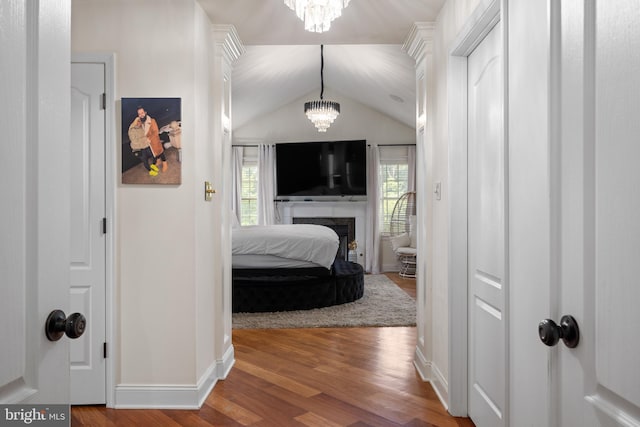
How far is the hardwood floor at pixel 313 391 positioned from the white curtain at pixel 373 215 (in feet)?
13.2

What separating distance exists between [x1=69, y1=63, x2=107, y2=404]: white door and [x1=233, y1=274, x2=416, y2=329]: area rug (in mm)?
1975

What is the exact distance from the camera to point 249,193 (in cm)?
870

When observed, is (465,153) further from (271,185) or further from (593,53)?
(271,185)

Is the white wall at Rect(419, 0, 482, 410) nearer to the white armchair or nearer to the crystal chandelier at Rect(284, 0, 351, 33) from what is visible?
the crystal chandelier at Rect(284, 0, 351, 33)

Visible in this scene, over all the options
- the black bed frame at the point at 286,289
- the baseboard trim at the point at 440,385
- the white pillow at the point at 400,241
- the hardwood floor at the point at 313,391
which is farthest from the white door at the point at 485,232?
the white pillow at the point at 400,241

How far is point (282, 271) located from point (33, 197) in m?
4.63

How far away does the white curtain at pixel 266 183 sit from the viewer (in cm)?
847

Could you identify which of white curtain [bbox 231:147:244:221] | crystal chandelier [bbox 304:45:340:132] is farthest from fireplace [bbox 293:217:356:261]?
crystal chandelier [bbox 304:45:340:132]

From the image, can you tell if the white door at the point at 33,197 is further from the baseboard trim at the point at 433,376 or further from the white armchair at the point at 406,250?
the white armchair at the point at 406,250

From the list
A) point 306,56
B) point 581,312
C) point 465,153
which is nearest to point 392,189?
point 306,56

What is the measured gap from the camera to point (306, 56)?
6.52 m

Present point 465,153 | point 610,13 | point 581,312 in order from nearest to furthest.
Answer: point 610,13 → point 581,312 → point 465,153

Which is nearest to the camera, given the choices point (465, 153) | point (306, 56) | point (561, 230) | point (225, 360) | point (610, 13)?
point (610, 13)

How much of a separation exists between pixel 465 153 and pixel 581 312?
1.79m
